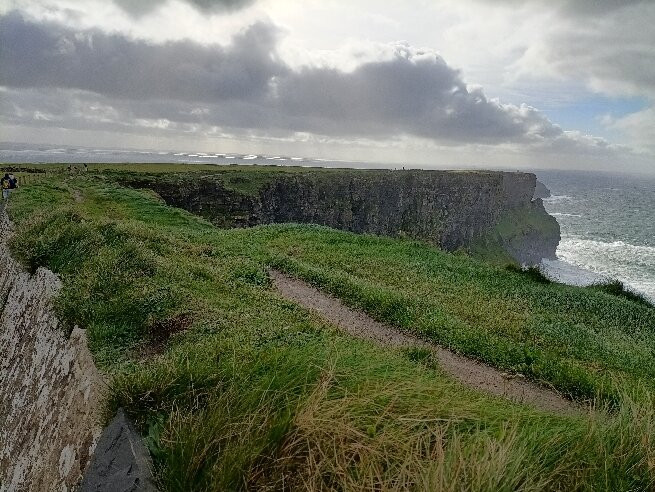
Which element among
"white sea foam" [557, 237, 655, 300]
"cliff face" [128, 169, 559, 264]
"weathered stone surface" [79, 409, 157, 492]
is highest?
"weathered stone surface" [79, 409, 157, 492]

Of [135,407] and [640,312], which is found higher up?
[135,407]

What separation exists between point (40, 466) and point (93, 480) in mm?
3317

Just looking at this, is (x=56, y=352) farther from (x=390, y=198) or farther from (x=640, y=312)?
(x=390, y=198)

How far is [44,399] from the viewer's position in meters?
7.77

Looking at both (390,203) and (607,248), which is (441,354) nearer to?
(390,203)

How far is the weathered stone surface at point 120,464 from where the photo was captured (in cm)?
394

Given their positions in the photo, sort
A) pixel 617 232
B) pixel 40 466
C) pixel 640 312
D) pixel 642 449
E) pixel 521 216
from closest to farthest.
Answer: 1. pixel 642 449
2. pixel 40 466
3. pixel 640 312
4. pixel 521 216
5. pixel 617 232

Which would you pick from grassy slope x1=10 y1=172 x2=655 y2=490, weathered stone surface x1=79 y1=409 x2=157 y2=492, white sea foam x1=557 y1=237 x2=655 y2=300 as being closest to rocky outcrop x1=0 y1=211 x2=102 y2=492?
grassy slope x1=10 y1=172 x2=655 y2=490

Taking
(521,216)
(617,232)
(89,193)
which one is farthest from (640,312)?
(617,232)

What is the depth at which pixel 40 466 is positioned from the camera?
6.65m

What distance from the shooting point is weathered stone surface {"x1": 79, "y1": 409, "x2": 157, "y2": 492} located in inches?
155

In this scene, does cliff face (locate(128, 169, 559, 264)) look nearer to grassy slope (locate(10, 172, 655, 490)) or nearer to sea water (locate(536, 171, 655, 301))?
sea water (locate(536, 171, 655, 301))

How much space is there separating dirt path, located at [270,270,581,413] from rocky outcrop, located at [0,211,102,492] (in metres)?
5.63

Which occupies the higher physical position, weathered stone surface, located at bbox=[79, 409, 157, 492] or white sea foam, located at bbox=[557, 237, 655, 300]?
weathered stone surface, located at bbox=[79, 409, 157, 492]
